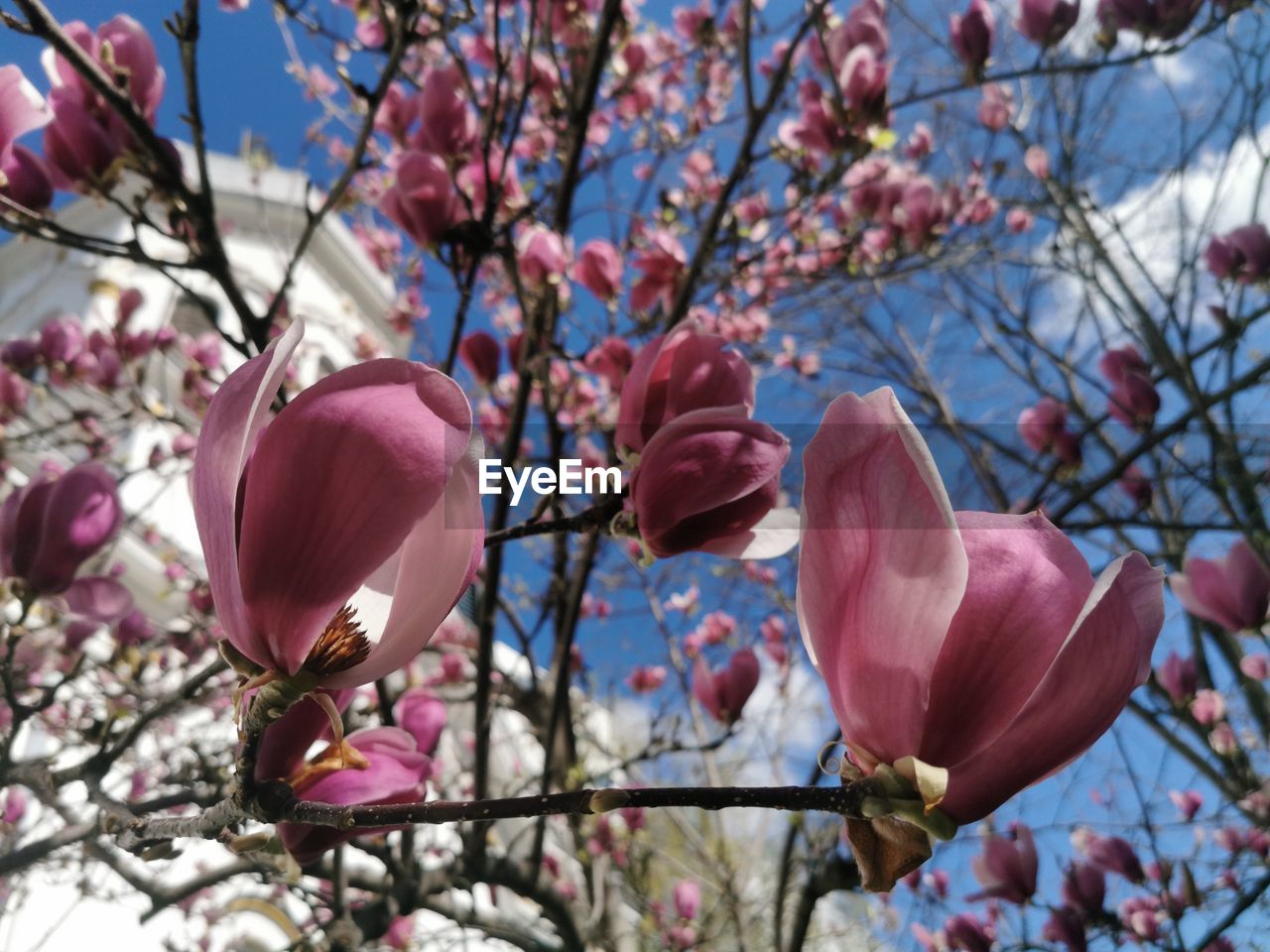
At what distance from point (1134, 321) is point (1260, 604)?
90 cm

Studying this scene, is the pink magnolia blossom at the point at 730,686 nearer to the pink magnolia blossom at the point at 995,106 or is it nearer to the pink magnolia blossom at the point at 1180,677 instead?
the pink magnolia blossom at the point at 1180,677

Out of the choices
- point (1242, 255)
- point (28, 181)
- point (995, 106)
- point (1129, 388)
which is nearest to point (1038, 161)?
point (995, 106)


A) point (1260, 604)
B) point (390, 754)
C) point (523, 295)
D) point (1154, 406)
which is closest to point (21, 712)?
point (390, 754)

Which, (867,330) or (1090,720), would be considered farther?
(867,330)

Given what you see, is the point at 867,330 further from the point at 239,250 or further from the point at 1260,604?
the point at 239,250

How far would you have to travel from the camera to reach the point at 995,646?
0.41 metres

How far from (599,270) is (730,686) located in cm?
82

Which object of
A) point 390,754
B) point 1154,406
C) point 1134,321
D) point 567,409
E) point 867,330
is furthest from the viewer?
point 867,330

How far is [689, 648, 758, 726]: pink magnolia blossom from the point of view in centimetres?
144

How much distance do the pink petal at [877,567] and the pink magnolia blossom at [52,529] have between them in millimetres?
919

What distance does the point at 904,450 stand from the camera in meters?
0.42

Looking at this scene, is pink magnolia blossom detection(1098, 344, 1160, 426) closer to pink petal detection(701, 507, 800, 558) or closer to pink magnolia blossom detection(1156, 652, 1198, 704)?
pink magnolia blossom detection(1156, 652, 1198, 704)

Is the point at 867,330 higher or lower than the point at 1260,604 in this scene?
higher

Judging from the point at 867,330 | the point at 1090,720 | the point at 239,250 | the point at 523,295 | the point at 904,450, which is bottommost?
the point at 1090,720
